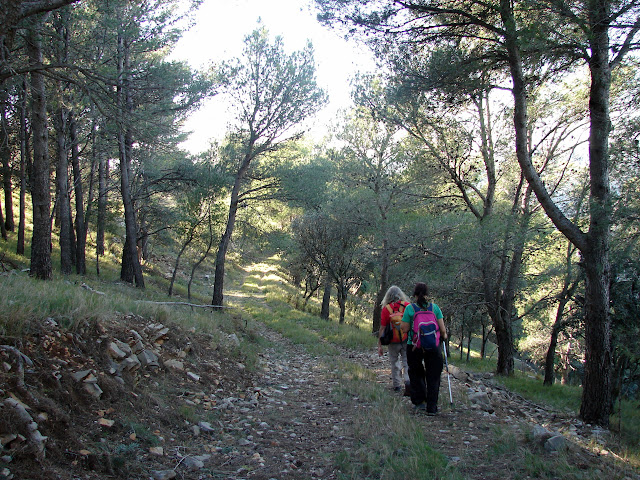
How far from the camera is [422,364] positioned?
5707mm

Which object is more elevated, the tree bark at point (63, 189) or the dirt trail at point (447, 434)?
the tree bark at point (63, 189)

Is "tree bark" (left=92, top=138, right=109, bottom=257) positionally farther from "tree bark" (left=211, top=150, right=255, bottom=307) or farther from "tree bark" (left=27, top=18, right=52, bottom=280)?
"tree bark" (left=27, top=18, right=52, bottom=280)

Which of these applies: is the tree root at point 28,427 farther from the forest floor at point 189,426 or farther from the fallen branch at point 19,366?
the fallen branch at point 19,366

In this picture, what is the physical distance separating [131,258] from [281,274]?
78.9 ft

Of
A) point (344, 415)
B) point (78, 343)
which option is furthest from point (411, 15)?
point (78, 343)

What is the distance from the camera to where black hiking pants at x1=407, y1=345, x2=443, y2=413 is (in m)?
5.46

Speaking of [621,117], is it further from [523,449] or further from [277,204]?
[277,204]

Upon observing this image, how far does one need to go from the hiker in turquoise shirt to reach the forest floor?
0.70ft

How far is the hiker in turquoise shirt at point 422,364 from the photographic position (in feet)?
18.0

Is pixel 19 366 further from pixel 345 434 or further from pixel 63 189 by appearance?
pixel 63 189

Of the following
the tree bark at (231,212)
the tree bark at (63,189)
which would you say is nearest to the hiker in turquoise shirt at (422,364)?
the tree bark at (231,212)

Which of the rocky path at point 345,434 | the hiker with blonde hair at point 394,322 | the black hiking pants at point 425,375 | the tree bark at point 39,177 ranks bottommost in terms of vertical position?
the rocky path at point 345,434

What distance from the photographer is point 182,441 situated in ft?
13.4

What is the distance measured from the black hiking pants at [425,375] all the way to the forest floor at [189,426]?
0.22 m
